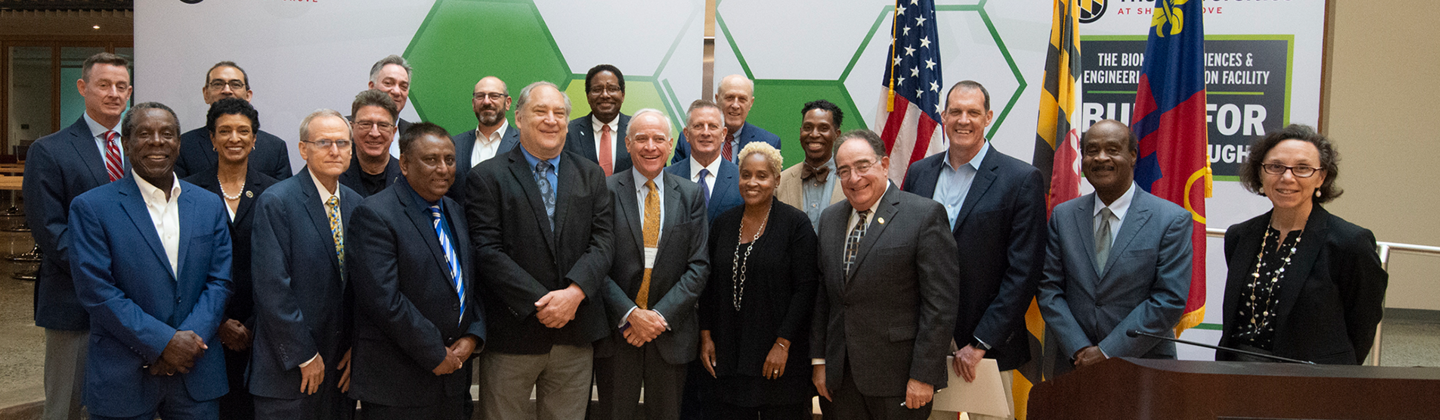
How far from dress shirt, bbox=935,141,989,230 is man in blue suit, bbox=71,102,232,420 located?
2784mm

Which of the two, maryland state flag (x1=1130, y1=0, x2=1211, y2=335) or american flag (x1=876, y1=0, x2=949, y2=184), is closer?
maryland state flag (x1=1130, y1=0, x2=1211, y2=335)

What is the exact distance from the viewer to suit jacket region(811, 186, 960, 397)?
10.0ft

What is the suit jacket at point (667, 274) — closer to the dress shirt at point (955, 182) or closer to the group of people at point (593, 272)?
the group of people at point (593, 272)

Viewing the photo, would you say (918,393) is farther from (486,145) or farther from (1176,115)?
(486,145)

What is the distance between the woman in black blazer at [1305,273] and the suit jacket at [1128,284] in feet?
0.66

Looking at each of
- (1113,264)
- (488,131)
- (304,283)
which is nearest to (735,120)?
(488,131)

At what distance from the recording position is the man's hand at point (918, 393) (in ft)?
10.0

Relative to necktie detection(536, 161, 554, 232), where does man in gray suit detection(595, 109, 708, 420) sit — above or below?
below

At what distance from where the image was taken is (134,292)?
2906 millimetres

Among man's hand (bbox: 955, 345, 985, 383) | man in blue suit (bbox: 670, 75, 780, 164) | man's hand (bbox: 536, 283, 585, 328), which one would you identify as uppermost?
man in blue suit (bbox: 670, 75, 780, 164)

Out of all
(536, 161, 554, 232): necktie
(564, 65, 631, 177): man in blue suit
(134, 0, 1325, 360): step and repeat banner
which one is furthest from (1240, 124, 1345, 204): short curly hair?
(564, 65, 631, 177): man in blue suit

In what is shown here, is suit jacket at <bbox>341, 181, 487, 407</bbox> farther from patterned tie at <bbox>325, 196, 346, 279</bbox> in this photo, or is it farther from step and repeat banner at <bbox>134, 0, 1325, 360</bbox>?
step and repeat banner at <bbox>134, 0, 1325, 360</bbox>

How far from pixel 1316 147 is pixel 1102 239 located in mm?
733

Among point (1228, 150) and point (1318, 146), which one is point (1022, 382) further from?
point (1228, 150)
